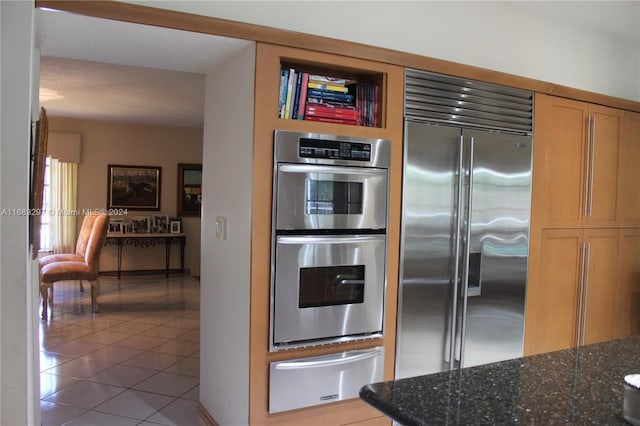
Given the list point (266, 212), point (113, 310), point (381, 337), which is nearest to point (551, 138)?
point (381, 337)

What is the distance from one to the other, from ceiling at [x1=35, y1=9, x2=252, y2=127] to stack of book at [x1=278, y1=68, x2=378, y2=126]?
304 mm

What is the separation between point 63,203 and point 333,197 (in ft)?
20.4

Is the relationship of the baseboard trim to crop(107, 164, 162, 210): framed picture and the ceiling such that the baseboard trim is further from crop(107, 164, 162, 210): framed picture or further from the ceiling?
crop(107, 164, 162, 210): framed picture

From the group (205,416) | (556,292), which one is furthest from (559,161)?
(205,416)

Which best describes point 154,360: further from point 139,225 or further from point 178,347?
point 139,225

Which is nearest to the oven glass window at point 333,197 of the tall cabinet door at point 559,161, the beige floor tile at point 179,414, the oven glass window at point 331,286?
the oven glass window at point 331,286

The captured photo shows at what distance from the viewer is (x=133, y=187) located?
7.71m

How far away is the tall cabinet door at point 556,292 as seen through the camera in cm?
311

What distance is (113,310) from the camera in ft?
18.3

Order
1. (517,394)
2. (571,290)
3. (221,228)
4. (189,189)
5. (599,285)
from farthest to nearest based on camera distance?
1. (189,189)
2. (599,285)
3. (571,290)
4. (221,228)
5. (517,394)

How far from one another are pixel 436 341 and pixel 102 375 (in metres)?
2.46

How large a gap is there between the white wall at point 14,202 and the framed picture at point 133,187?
634cm

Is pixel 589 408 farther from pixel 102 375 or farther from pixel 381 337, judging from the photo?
pixel 102 375

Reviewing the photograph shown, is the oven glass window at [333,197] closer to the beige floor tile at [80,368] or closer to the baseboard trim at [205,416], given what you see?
the baseboard trim at [205,416]
